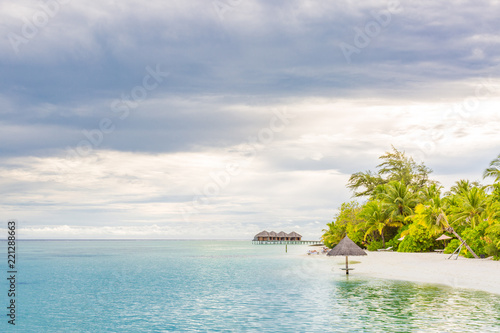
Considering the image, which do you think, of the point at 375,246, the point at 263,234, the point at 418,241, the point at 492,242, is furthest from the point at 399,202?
the point at 263,234

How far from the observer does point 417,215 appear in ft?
171

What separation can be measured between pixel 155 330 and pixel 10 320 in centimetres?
901

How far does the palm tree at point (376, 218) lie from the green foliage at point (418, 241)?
6102 millimetres

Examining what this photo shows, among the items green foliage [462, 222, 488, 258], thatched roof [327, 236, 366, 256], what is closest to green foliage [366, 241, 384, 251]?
green foliage [462, 222, 488, 258]

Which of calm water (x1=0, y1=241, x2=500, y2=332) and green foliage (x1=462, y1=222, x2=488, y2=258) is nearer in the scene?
calm water (x1=0, y1=241, x2=500, y2=332)

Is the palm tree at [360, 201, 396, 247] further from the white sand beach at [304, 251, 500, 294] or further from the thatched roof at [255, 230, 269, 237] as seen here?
the thatched roof at [255, 230, 269, 237]

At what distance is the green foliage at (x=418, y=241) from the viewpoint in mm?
53969

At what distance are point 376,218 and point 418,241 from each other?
29.9 feet

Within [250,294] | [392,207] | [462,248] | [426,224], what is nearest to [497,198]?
[462,248]

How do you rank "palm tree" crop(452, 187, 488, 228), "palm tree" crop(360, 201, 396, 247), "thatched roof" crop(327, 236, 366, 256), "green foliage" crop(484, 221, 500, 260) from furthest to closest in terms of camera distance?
"palm tree" crop(360, 201, 396, 247)
"palm tree" crop(452, 187, 488, 228)
"green foliage" crop(484, 221, 500, 260)
"thatched roof" crop(327, 236, 366, 256)

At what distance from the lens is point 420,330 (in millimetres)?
17562

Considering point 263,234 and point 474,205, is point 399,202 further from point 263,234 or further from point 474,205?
point 263,234

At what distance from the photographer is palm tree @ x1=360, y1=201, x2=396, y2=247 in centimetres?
6294

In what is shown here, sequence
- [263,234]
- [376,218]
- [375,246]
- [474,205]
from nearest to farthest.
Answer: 1. [474,205]
2. [376,218]
3. [375,246]
4. [263,234]
